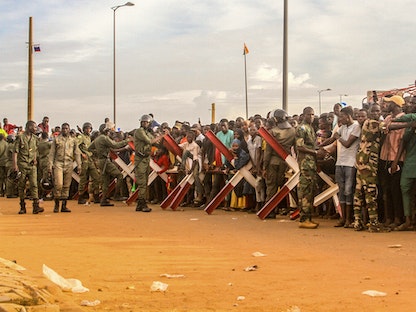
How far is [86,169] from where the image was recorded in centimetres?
2127

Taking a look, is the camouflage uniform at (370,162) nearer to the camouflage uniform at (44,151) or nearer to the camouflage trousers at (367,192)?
the camouflage trousers at (367,192)

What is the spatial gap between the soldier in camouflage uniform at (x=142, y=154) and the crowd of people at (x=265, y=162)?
0.03m

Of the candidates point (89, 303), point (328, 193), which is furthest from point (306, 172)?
point (89, 303)

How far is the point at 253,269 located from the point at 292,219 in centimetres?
655

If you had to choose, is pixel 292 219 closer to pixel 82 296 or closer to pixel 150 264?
pixel 150 264

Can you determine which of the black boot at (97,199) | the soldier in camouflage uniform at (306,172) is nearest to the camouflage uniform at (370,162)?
the soldier in camouflage uniform at (306,172)

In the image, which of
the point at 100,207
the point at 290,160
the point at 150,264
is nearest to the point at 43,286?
the point at 150,264

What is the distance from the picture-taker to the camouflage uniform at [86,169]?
21.0 meters

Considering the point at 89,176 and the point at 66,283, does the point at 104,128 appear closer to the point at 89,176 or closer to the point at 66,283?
the point at 89,176

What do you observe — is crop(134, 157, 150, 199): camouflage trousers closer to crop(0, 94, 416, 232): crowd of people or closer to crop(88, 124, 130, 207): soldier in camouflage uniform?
crop(0, 94, 416, 232): crowd of people

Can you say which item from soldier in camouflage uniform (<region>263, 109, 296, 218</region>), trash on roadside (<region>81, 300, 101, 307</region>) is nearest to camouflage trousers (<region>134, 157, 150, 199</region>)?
soldier in camouflage uniform (<region>263, 109, 296, 218</region>)

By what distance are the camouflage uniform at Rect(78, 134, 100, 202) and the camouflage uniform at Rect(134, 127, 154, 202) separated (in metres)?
3.53

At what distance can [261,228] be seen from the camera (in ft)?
43.8

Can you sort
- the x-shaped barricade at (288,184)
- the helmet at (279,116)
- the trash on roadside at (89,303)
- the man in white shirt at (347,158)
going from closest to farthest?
the trash on roadside at (89,303) < the man in white shirt at (347,158) < the x-shaped barricade at (288,184) < the helmet at (279,116)
